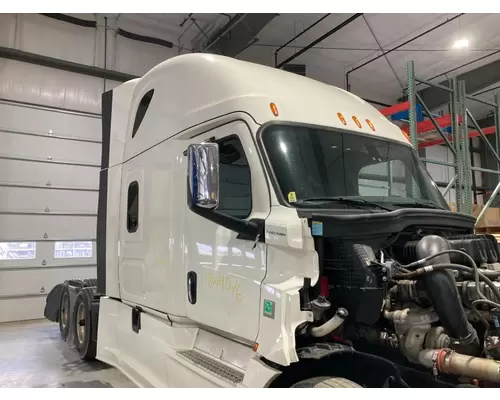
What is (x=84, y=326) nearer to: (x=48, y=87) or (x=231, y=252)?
(x=231, y=252)

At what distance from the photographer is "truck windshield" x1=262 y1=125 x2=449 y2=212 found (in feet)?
8.87

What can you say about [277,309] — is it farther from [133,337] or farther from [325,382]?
[133,337]

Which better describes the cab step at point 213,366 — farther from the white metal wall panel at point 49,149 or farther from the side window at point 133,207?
the white metal wall panel at point 49,149

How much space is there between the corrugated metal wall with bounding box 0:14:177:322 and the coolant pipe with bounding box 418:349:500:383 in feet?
26.4

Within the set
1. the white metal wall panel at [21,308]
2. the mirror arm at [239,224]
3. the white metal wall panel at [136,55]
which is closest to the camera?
the mirror arm at [239,224]

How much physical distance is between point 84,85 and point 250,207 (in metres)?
7.69

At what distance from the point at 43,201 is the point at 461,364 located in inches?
328

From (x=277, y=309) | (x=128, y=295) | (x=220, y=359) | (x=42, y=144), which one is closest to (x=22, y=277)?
(x=42, y=144)

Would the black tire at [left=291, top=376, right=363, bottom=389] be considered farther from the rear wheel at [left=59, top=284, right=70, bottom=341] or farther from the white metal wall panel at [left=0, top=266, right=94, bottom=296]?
the white metal wall panel at [left=0, top=266, right=94, bottom=296]

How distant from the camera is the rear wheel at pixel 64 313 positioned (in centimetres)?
629

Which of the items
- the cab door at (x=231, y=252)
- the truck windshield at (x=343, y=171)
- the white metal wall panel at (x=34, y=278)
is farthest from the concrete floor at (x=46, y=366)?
the truck windshield at (x=343, y=171)

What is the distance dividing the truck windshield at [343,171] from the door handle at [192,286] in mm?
1118

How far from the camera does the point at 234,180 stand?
2953 millimetres

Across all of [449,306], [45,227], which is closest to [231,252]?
[449,306]
